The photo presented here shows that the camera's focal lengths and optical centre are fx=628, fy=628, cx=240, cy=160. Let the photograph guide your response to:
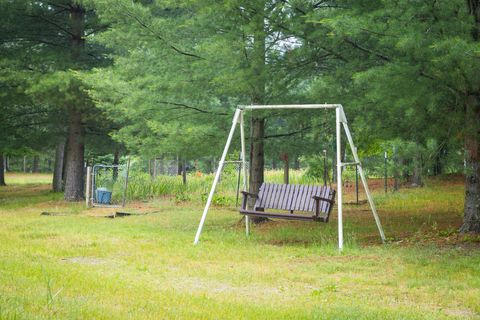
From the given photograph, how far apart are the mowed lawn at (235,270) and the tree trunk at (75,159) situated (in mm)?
5168

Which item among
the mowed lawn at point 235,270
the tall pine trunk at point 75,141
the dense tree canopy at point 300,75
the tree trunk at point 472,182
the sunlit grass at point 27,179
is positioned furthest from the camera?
the sunlit grass at point 27,179

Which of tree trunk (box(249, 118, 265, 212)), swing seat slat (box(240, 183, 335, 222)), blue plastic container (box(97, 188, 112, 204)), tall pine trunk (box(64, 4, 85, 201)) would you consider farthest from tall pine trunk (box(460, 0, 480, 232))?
tall pine trunk (box(64, 4, 85, 201))

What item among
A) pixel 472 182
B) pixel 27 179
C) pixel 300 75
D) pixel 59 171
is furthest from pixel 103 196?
pixel 27 179

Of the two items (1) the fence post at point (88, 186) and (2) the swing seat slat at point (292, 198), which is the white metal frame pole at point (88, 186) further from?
(2) the swing seat slat at point (292, 198)

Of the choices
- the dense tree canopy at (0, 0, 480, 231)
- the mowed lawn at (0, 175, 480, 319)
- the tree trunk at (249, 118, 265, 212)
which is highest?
the dense tree canopy at (0, 0, 480, 231)

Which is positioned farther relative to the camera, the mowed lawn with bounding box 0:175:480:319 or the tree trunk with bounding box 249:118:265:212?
the tree trunk with bounding box 249:118:265:212

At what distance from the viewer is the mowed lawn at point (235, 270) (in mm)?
5102

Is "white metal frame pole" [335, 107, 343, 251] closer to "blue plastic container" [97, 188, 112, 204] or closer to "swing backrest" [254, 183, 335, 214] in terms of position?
"swing backrest" [254, 183, 335, 214]

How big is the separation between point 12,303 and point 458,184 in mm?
18167

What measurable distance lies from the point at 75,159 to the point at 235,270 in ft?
40.7

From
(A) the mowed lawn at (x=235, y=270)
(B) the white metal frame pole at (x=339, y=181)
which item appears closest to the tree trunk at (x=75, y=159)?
(A) the mowed lawn at (x=235, y=270)

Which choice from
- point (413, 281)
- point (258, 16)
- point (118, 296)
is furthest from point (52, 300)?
point (258, 16)

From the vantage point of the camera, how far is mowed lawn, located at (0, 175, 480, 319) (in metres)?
5.10

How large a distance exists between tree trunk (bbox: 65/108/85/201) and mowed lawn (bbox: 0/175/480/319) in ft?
17.0
